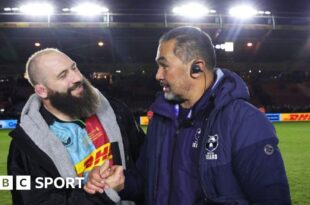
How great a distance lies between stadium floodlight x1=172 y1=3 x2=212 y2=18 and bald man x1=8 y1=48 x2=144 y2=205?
23755 millimetres

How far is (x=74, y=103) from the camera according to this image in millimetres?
2781

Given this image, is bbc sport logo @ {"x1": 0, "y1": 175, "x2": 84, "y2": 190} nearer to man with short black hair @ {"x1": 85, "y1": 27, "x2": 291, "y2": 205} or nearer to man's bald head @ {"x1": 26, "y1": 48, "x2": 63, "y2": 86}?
man with short black hair @ {"x1": 85, "y1": 27, "x2": 291, "y2": 205}

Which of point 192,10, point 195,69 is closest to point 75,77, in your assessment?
point 195,69

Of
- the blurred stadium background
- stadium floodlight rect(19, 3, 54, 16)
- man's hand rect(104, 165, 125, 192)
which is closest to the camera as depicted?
man's hand rect(104, 165, 125, 192)

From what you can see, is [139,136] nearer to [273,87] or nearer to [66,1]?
[66,1]

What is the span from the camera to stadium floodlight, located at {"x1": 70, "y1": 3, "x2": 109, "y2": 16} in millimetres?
25203

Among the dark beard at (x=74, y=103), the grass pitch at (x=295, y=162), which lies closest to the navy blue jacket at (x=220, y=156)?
the dark beard at (x=74, y=103)

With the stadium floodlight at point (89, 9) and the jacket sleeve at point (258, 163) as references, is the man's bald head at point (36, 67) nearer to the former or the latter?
the jacket sleeve at point (258, 163)

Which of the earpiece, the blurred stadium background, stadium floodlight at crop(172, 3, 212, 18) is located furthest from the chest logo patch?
stadium floodlight at crop(172, 3, 212, 18)

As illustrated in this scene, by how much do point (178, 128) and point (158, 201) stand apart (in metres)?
0.39

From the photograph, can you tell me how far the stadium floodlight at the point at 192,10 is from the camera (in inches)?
1022

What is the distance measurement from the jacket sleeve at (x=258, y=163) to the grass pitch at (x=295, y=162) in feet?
16.0

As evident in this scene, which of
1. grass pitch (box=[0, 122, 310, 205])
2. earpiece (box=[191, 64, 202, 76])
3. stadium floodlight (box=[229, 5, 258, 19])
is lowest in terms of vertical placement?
grass pitch (box=[0, 122, 310, 205])

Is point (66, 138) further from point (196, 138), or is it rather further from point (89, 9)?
point (89, 9)
